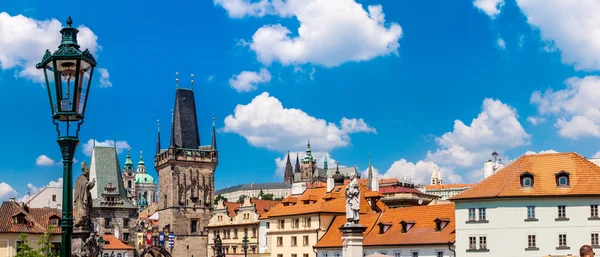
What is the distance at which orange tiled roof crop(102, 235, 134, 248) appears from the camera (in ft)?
322

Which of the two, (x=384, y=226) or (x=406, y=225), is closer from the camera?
(x=406, y=225)

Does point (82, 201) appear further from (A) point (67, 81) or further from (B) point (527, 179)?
(B) point (527, 179)

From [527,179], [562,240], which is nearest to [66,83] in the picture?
[562,240]

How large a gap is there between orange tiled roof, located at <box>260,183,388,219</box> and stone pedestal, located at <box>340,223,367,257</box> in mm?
35805

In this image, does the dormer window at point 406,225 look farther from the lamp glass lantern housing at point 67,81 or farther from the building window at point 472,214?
the lamp glass lantern housing at point 67,81

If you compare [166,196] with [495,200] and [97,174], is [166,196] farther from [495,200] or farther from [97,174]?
[495,200]

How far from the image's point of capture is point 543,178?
165ft

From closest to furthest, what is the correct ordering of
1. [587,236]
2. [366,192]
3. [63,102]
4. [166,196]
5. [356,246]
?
1. [63,102]
2. [356,246]
3. [587,236]
4. [366,192]
5. [166,196]

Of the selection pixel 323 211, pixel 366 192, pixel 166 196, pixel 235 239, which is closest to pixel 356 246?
pixel 323 211

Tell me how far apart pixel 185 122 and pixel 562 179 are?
76165mm

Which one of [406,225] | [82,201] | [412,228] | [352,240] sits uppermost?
[82,201]

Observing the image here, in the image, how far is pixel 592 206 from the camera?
48281 mm

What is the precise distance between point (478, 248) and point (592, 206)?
7.78 m

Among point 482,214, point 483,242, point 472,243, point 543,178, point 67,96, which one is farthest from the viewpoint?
point 472,243
